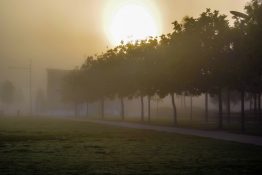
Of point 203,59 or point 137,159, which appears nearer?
point 137,159

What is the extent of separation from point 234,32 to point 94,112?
108826mm

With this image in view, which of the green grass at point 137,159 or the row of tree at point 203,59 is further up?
the row of tree at point 203,59

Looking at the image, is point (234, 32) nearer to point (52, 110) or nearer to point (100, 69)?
point (100, 69)

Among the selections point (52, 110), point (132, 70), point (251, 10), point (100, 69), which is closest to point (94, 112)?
point (52, 110)

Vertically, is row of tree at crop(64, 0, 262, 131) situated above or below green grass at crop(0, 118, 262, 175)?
above

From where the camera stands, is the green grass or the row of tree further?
the row of tree

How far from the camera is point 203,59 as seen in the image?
51.0 meters

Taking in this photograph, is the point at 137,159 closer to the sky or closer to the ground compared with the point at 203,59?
closer to the ground

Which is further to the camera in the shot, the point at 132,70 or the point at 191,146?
the point at 132,70

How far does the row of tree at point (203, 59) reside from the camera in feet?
132

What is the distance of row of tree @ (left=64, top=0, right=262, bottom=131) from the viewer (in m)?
40.2

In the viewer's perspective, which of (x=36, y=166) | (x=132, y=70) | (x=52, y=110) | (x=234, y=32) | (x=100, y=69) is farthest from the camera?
(x=52, y=110)

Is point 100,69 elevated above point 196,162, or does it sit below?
above

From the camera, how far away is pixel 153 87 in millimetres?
64000
